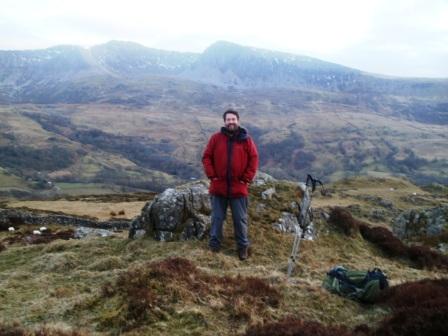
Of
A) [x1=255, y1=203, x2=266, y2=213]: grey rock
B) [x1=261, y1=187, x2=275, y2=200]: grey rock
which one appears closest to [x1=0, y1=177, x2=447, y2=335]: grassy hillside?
[x1=255, y1=203, x2=266, y2=213]: grey rock

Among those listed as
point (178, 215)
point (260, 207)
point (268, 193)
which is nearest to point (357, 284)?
point (178, 215)

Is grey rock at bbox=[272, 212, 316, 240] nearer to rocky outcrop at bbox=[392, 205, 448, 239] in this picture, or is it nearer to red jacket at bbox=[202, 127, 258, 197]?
red jacket at bbox=[202, 127, 258, 197]

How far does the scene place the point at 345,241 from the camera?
20.5 m

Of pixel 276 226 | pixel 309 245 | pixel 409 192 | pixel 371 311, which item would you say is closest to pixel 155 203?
pixel 276 226

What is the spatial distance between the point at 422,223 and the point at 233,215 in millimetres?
20261

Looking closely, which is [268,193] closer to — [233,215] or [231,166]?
[233,215]

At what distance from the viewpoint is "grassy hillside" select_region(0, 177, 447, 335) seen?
9562 millimetres

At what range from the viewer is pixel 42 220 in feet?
143

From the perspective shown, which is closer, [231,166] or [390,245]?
[231,166]

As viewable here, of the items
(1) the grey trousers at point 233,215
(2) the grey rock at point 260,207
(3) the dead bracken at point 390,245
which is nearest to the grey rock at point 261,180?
(2) the grey rock at point 260,207

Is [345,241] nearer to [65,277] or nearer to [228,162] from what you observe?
[228,162]

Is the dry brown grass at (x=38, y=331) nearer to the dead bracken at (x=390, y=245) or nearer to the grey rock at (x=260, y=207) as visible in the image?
the grey rock at (x=260, y=207)

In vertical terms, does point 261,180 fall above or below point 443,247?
above

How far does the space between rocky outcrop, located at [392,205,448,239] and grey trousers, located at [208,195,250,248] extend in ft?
61.6
